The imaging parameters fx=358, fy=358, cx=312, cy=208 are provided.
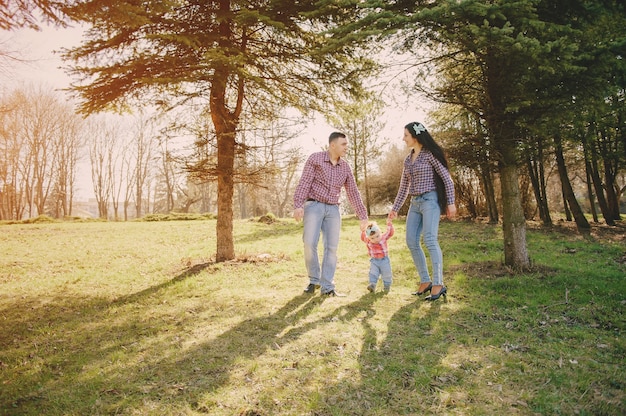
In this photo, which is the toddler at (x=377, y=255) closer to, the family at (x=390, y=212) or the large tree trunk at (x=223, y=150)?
the family at (x=390, y=212)

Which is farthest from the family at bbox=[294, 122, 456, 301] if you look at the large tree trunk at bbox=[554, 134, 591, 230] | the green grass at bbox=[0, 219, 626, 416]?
the large tree trunk at bbox=[554, 134, 591, 230]

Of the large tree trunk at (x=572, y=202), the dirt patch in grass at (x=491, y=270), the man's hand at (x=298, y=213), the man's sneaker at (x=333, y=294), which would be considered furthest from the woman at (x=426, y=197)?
the large tree trunk at (x=572, y=202)

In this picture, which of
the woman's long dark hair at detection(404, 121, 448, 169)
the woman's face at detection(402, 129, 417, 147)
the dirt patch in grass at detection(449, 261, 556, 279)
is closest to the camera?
the woman's long dark hair at detection(404, 121, 448, 169)

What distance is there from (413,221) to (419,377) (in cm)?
242

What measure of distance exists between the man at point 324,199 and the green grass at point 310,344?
574 millimetres

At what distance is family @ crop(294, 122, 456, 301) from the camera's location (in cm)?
468

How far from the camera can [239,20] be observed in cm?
600

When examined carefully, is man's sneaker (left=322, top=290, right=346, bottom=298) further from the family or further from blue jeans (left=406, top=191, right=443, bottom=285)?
blue jeans (left=406, top=191, right=443, bottom=285)

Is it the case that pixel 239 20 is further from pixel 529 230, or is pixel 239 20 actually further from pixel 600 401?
pixel 529 230

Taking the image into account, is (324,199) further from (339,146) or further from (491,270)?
(491,270)

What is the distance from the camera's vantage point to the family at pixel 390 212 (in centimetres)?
468

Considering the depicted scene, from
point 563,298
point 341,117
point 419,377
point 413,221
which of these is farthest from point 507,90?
point 419,377

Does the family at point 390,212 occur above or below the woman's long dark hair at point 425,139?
below

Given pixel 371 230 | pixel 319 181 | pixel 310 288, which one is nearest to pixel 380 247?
pixel 371 230
